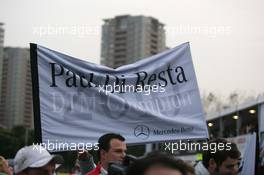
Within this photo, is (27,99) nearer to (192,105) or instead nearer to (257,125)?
(257,125)

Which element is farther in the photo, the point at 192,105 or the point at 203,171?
the point at 192,105

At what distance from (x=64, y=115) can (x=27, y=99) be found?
145 ft

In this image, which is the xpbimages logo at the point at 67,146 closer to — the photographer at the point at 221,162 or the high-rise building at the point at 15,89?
the photographer at the point at 221,162

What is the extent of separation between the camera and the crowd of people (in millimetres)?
1396

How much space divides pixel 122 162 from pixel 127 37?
32.2 m

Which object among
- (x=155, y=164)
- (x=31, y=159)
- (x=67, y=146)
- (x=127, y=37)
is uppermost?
(x=127, y=37)

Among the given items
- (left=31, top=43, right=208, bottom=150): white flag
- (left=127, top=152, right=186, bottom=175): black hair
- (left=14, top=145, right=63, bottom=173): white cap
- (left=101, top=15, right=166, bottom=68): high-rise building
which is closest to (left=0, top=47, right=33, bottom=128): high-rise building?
(left=101, top=15, right=166, bottom=68): high-rise building

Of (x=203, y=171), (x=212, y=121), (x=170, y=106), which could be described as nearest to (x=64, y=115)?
(x=170, y=106)

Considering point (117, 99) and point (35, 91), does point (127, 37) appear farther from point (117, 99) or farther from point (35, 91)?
point (35, 91)

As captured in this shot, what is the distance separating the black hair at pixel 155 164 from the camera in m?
1.38

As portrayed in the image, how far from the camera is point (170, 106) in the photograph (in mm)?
4898

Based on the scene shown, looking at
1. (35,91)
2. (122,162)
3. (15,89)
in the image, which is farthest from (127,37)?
(122,162)

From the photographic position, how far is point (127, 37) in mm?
34344

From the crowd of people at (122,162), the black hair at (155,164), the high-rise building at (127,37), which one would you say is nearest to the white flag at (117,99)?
the crowd of people at (122,162)
